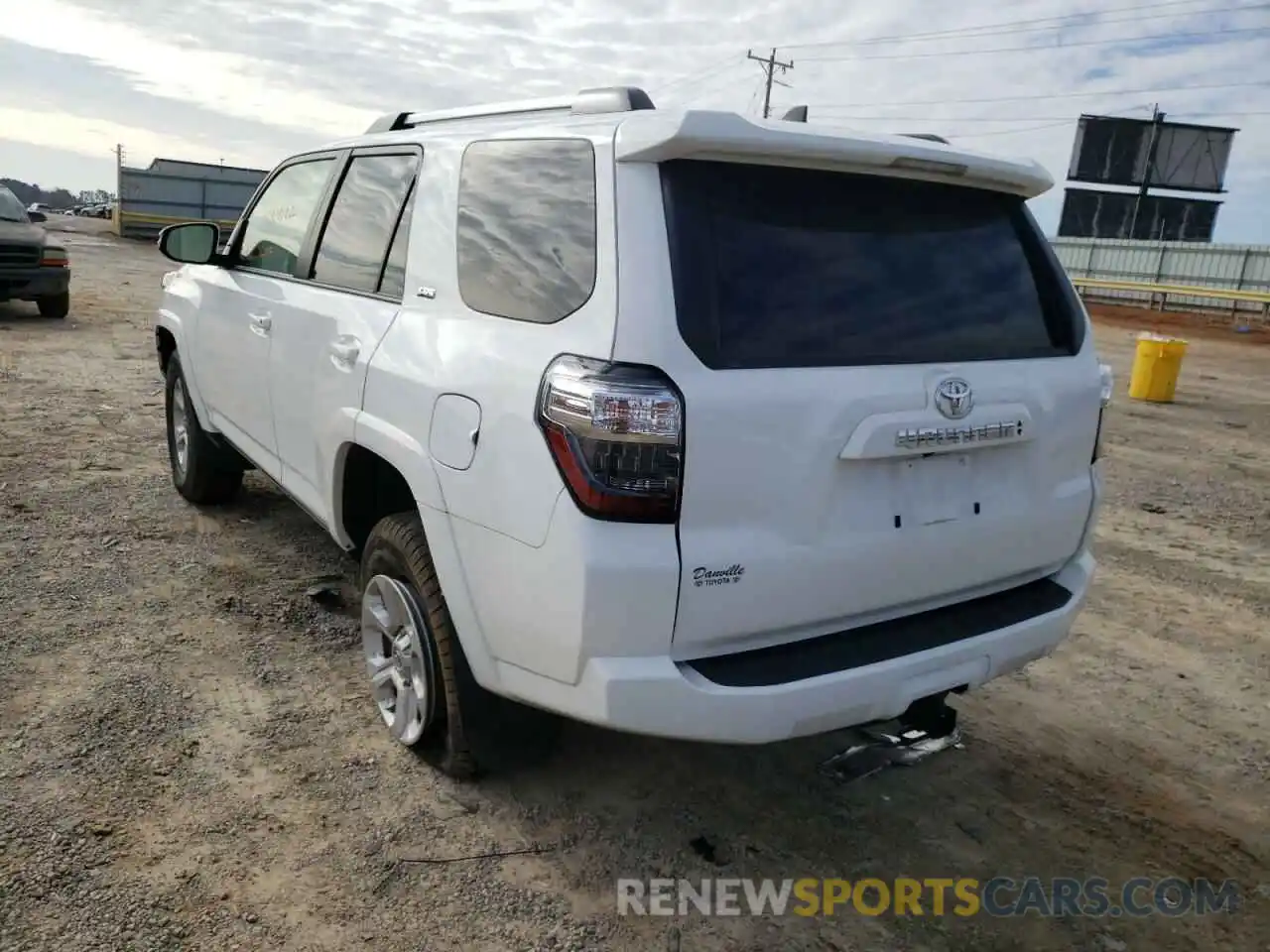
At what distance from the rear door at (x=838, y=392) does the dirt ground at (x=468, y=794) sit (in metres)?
0.79

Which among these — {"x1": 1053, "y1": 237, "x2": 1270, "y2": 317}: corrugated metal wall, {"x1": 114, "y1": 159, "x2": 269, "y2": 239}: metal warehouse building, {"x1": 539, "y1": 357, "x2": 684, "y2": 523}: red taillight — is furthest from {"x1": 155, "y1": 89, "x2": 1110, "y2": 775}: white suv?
{"x1": 114, "y1": 159, "x2": 269, "y2": 239}: metal warehouse building

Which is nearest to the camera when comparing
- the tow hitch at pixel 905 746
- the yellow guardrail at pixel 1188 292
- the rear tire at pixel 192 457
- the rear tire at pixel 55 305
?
the tow hitch at pixel 905 746

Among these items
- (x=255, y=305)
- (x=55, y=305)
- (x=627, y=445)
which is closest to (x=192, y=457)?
(x=255, y=305)

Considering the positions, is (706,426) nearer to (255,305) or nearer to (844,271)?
(844,271)

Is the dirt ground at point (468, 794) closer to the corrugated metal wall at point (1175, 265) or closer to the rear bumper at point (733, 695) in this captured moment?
the rear bumper at point (733, 695)

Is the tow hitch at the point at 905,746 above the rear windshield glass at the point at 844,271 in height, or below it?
below

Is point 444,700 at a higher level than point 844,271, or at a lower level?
lower

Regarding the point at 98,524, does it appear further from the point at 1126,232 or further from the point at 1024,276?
the point at 1126,232

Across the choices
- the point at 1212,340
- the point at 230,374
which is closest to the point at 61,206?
the point at 1212,340

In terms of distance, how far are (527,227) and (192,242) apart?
281 cm

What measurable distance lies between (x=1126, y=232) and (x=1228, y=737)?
45198mm

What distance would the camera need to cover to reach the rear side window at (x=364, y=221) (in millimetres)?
3354

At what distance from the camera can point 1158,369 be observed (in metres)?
12.1

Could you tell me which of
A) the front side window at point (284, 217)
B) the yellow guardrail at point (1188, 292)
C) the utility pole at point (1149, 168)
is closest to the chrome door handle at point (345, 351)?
the front side window at point (284, 217)
